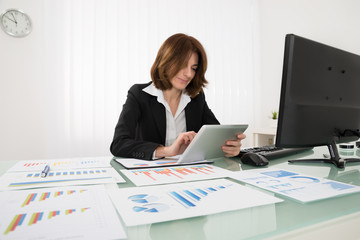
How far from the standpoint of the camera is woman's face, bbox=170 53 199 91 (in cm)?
160

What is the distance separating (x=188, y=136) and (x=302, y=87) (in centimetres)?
47

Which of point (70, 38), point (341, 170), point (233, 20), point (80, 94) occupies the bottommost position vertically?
point (341, 170)

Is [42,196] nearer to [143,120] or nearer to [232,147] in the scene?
[232,147]

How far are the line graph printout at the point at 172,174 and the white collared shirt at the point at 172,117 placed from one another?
29.3 inches

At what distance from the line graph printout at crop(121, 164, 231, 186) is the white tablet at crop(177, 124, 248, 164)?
0.26ft

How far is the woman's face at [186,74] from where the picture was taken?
1601 millimetres

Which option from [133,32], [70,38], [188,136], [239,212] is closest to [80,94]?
[70,38]

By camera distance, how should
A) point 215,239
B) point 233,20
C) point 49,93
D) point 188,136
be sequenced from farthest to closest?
point 233,20
point 49,93
point 188,136
point 215,239

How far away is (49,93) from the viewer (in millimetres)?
2553

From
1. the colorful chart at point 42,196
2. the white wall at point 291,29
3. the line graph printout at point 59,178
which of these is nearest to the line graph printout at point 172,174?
the line graph printout at point 59,178

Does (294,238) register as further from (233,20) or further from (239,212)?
(233,20)

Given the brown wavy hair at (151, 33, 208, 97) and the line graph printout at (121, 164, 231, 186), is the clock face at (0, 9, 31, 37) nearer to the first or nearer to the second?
the brown wavy hair at (151, 33, 208, 97)

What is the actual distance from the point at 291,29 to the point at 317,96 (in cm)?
279

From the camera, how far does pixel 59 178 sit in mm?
720
